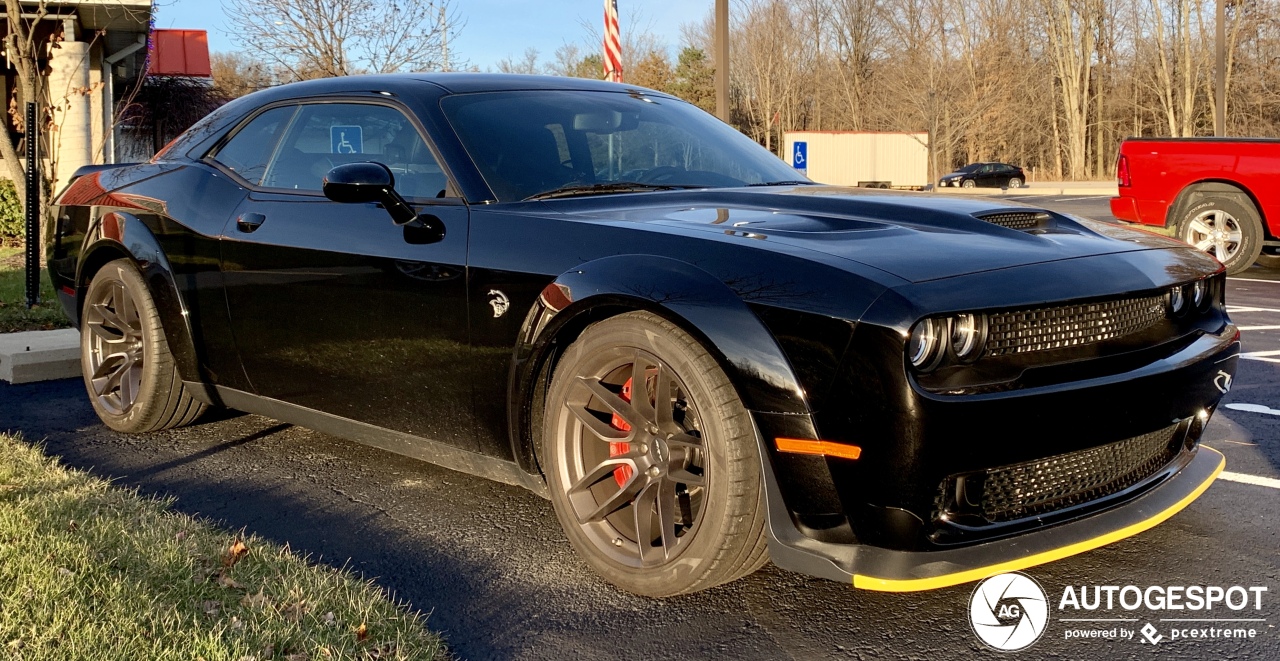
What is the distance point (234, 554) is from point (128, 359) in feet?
6.84

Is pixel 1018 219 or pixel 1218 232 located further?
pixel 1218 232

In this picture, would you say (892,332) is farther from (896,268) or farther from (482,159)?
(482,159)

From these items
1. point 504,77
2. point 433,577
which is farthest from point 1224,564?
point 504,77

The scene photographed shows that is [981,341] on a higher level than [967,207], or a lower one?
lower

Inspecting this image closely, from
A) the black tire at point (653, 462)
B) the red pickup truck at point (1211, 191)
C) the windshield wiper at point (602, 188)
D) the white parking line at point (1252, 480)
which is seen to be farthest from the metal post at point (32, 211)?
the red pickup truck at point (1211, 191)

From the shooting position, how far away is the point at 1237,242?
35.3 feet

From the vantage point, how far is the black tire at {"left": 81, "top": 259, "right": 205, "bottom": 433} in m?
4.80

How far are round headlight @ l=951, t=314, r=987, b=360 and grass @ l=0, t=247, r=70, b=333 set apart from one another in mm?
6810

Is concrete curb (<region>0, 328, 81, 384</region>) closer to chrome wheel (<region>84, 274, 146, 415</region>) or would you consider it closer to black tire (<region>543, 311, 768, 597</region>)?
chrome wheel (<region>84, 274, 146, 415</region>)

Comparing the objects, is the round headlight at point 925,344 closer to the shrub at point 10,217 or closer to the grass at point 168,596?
the grass at point 168,596

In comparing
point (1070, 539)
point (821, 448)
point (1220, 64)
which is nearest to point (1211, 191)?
point (1070, 539)

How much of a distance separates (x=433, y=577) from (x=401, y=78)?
1899mm

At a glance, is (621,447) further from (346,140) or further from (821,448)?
(346,140)

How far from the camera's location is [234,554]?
10.9 feet
